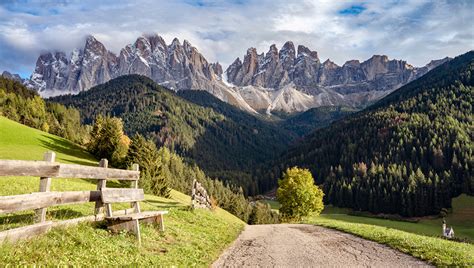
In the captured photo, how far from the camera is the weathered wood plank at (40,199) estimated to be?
10.5m

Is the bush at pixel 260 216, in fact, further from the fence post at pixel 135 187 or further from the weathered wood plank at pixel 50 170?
the weathered wood plank at pixel 50 170

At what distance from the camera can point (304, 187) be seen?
3265 inches

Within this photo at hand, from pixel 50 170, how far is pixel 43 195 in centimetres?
104

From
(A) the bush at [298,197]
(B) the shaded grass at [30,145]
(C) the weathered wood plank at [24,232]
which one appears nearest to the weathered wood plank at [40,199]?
(C) the weathered wood plank at [24,232]

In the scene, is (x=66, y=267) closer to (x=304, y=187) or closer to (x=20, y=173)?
(x=20, y=173)

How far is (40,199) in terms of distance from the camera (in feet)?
40.3

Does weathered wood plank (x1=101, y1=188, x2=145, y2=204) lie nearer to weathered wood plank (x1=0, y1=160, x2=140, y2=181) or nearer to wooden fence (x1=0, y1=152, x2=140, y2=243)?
wooden fence (x1=0, y1=152, x2=140, y2=243)

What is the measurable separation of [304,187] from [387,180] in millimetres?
131027

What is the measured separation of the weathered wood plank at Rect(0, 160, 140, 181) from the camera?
431 inches

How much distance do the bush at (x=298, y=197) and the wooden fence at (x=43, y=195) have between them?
69707 mm

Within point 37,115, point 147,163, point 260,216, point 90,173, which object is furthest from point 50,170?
point 37,115

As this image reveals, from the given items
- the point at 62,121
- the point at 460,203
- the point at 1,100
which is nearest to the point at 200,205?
the point at 1,100

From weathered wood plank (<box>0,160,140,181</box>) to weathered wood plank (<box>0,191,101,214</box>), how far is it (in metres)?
0.70

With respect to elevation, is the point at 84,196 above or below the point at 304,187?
above
